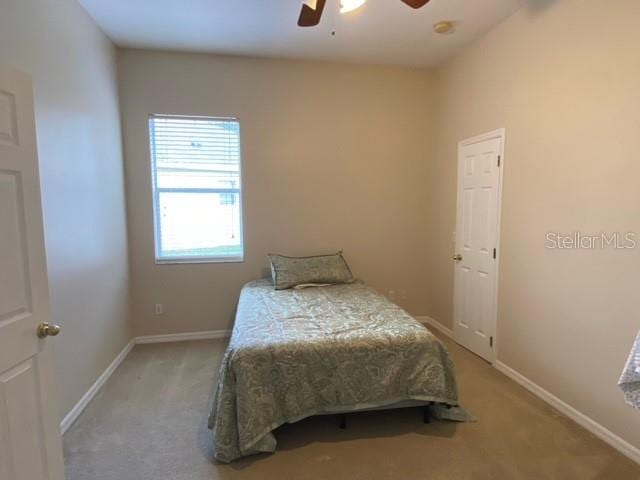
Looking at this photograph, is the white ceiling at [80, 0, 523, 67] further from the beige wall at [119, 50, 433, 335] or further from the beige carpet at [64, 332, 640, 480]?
the beige carpet at [64, 332, 640, 480]

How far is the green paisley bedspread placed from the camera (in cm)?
200

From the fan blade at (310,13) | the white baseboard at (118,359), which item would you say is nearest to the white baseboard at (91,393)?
the white baseboard at (118,359)

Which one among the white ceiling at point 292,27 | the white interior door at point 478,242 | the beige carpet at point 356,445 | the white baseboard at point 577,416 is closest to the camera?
the beige carpet at point 356,445

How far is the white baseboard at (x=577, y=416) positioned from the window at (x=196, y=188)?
2767 mm

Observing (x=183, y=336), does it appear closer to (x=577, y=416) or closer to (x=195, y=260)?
(x=195, y=260)

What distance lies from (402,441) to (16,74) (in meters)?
2.59

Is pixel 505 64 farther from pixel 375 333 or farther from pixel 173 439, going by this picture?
pixel 173 439

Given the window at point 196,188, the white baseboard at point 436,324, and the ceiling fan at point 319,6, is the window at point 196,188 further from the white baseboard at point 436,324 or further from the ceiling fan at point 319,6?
the white baseboard at point 436,324

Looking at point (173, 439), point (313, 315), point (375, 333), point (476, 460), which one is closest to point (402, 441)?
point (476, 460)

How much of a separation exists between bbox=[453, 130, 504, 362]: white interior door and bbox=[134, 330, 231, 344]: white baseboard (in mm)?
2495

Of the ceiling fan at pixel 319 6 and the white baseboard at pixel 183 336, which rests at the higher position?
the ceiling fan at pixel 319 6

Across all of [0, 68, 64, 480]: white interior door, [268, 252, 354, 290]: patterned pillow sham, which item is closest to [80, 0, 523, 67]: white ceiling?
[0, 68, 64, 480]: white interior door

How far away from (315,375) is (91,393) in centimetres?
176

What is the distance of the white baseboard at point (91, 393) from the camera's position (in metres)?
2.27
